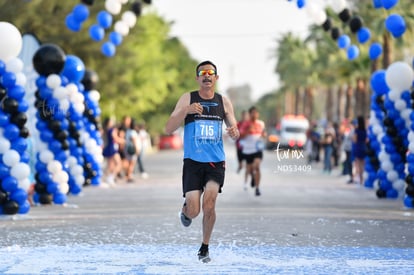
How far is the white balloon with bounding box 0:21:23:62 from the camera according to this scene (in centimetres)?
1474

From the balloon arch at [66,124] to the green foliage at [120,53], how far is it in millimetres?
9638

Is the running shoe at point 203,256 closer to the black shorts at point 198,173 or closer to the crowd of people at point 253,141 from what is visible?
the black shorts at point 198,173

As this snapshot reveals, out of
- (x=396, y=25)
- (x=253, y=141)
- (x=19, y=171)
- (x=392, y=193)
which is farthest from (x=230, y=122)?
(x=392, y=193)

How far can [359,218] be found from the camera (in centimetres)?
1504

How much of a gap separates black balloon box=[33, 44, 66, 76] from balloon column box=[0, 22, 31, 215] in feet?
8.51

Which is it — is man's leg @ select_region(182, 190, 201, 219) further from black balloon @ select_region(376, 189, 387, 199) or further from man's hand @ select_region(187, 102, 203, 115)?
black balloon @ select_region(376, 189, 387, 199)

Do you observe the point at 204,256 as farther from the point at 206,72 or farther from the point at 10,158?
the point at 10,158

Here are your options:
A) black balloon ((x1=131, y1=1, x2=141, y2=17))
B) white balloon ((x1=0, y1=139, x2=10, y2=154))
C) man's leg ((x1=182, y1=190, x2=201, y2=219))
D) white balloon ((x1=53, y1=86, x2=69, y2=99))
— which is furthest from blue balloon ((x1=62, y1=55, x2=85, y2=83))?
man's leg ((x1=182, y1=190, x2=201, y2=219))

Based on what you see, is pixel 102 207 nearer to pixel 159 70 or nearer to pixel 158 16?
pixel 159 70

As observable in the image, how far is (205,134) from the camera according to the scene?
9.70m

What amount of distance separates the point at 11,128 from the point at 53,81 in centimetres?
308

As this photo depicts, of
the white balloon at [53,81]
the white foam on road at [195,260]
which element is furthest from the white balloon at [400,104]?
the white foam on road at [195,260]

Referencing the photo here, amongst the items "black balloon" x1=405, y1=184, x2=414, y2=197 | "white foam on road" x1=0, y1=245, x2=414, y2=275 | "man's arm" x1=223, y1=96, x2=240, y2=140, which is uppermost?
"man's arm" x1=223, y1=96, x2=240, y2=140

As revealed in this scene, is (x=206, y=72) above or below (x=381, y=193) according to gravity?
above
